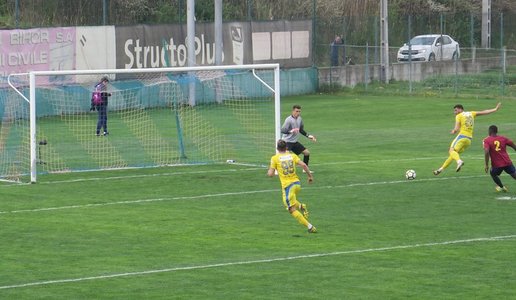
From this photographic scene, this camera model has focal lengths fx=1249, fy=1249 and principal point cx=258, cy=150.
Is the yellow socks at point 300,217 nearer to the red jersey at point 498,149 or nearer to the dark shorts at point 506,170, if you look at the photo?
the red jersey at point 498,149

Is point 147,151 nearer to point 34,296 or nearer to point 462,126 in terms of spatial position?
point 462,126

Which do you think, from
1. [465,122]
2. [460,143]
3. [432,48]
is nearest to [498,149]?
[460,143]

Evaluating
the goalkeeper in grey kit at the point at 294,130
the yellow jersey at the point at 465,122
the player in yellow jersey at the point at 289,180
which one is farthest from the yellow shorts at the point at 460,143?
the player in yellow jersey at the point at 289,180

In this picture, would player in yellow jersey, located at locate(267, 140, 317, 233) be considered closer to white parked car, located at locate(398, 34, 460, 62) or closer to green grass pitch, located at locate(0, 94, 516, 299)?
green grass pitch, located at locate(0, 94, 516, 299)

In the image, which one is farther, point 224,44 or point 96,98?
point 224,44

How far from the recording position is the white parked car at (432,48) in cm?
6494

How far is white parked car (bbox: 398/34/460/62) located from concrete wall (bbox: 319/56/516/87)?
5.20 feet

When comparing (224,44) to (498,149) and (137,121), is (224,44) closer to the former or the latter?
(137,121)

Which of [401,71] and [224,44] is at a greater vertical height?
[224,44]

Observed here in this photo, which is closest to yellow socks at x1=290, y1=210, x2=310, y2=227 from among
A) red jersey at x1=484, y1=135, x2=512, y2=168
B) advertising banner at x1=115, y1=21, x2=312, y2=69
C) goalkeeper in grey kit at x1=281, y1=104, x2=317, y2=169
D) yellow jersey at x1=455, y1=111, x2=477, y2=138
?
red jersey at x1=484, y1=135, x2=512, y2=168

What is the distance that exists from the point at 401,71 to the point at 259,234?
3991 centimetres

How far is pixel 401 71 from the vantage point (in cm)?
6078

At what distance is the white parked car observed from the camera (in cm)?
6494

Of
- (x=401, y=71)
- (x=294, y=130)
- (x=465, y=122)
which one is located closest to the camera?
(x=294, y=130)
